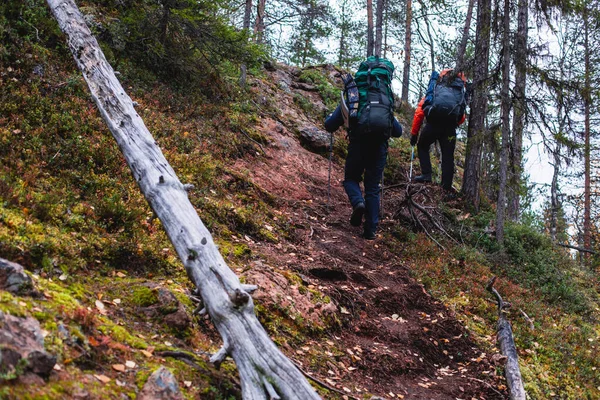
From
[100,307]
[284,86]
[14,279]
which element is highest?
[284,86]

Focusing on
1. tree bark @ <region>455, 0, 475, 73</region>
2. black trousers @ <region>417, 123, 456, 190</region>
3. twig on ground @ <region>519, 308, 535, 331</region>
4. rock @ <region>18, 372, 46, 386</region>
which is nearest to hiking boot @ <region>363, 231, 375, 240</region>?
twig on ground @ <region>519, 308, 535, 331</region>

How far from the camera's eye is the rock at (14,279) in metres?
3.25

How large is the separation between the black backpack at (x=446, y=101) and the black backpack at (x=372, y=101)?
230cm

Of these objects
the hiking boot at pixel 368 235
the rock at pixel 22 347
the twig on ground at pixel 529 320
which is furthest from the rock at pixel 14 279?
the twig on ground at pixel 529 320

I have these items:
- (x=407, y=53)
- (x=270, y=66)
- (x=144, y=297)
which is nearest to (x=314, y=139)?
(x=270, y=66)

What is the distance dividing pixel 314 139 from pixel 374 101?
5.04 meters

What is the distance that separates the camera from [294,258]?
272 inches

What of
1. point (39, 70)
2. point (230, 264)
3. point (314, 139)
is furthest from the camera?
point (314, 139)

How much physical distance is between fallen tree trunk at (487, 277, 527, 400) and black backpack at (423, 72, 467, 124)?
4.18 m

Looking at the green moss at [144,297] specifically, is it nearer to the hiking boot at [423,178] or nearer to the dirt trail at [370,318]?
the dirt trail at [370,318]

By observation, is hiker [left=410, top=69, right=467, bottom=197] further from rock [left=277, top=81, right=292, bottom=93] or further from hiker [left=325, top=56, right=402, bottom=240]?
rock [left=277, top=81, right=292, bottom=93]

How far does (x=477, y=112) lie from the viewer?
11.0 metres

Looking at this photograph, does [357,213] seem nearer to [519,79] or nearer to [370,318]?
[370,318]

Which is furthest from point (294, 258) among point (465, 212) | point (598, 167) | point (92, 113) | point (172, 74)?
point (598, 167)
